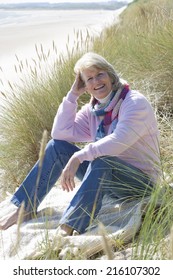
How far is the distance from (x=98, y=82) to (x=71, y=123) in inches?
16.8

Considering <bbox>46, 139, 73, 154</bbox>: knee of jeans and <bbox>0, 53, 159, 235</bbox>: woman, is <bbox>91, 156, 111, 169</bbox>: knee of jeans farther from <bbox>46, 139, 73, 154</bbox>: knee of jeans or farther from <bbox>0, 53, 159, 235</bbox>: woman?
<bbox>46, 139, 73, 154</bbox>: knee of jeans

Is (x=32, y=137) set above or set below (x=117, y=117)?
below

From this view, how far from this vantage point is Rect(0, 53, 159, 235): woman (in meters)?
3.14

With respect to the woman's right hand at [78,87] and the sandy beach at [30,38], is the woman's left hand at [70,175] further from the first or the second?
the sandy beach at [30,38]

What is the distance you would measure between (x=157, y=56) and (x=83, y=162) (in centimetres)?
221

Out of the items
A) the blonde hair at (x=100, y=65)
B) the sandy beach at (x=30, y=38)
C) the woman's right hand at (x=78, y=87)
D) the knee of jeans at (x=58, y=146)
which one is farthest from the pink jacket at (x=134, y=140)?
the sandy beach at (x=30, y=38)

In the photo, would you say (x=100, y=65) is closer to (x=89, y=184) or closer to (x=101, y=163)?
(x=101, y=163)

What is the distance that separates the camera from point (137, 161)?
3322mm

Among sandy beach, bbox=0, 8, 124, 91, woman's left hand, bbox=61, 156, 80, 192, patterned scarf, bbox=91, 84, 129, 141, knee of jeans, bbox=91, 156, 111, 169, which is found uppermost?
patterned scarf, bbox=91, 84, 129, 141

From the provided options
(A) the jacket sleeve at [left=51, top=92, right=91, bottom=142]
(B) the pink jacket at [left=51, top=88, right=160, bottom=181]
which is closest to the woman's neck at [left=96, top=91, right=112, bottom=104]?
(B) the pink jacket at [left=51, top=88, right=160, bottom=181]

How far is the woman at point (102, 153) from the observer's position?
3.14 m

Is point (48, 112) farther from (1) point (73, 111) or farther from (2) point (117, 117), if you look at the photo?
(2) point (117, 117)

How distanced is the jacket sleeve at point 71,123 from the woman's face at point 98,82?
310 mm
